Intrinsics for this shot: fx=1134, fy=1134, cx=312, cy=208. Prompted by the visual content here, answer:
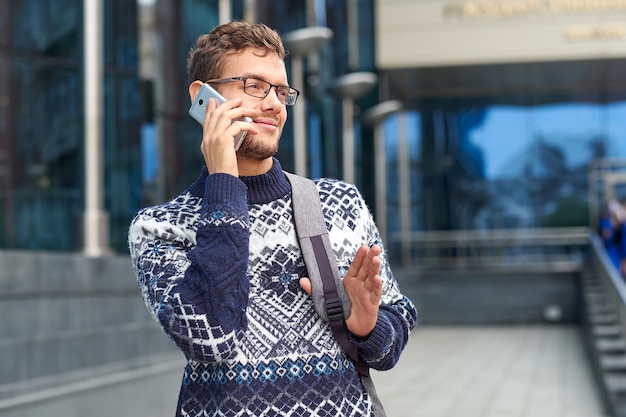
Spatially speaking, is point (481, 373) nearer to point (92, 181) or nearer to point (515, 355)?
point (515, 355)

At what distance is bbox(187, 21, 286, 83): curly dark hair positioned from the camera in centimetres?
264

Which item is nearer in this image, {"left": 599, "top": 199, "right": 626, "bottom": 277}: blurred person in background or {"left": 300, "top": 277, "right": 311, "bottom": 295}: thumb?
{"left": 300, "top": 277, "right": 311, "bottom": 295}: thumb

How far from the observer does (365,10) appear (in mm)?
27141

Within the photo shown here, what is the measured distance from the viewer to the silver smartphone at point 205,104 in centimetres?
252

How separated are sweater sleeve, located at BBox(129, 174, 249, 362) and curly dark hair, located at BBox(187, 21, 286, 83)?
0.99ft

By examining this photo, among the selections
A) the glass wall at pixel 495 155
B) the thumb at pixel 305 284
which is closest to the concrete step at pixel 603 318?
the glass wall at pixel 495 155

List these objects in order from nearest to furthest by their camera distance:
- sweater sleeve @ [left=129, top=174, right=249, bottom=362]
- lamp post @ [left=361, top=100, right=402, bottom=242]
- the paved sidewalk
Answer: sweater sleeve @ [left=129, top=174, right=249, bottom=362] → the paved sidewalk → lamp post @ [left=361, top=100, right=402, bottom=242]

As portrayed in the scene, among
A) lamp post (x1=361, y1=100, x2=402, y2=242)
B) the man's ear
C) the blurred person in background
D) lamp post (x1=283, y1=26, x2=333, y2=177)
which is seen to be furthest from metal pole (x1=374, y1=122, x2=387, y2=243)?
the man's ear

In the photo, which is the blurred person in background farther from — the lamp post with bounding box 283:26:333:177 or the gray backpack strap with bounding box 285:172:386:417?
the gray backpack strap with bounding box 285:172:386:417

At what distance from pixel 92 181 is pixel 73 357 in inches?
78.7

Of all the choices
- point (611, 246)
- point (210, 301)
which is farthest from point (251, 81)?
point (611, 246)

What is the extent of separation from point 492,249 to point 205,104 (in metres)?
27.1

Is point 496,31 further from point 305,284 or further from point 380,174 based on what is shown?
point 305,284

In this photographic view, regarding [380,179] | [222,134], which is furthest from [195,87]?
[380,179]
